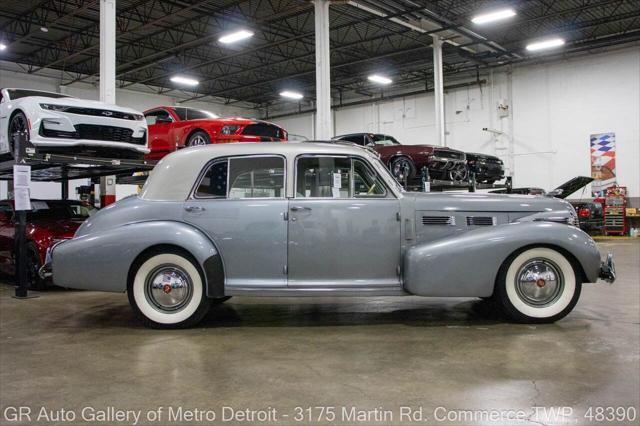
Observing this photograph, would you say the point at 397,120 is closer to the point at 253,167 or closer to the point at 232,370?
the point at 253,167

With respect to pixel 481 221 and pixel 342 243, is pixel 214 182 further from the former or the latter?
pixel 481 221

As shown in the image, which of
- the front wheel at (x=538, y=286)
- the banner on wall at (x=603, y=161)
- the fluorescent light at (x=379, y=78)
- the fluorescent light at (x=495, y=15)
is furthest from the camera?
the fluorescent light at (x=379, y=78)

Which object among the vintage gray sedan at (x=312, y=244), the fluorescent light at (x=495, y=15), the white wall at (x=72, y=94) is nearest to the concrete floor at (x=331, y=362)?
the vintage gray sedan at (x=312, y=244)

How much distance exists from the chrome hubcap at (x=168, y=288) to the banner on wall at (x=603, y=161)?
61.6ft

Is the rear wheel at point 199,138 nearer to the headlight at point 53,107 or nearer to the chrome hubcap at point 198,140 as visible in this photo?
the chrome hubcap at point 198,140

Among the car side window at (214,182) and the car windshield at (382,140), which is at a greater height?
the car windshield at (382,140)

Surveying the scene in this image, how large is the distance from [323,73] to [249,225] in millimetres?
8644

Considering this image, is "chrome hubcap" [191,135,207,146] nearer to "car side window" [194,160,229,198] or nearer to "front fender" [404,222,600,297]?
"car side window" [194,160,229,198]

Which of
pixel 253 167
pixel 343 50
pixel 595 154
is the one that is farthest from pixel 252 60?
pixel 253 167

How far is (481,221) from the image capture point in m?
4.75

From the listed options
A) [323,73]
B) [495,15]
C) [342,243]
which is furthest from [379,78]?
[342,243]

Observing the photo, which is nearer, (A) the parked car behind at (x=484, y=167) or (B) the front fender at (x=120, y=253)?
(B) the front fender at (x=120, y=253)

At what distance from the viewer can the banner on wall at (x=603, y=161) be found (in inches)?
742

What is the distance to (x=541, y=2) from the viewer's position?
15.6m
